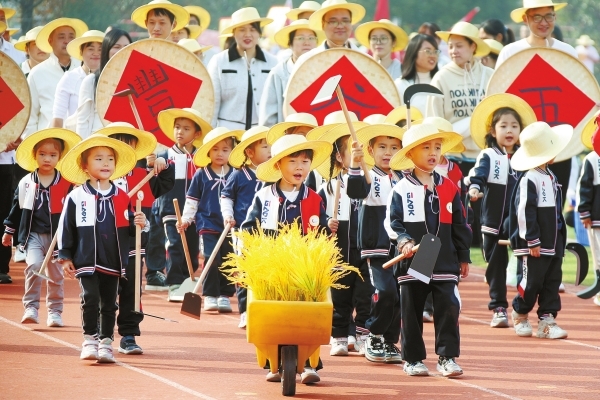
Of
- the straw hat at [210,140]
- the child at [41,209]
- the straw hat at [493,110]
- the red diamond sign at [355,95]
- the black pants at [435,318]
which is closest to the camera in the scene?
the black pants at [435,318]

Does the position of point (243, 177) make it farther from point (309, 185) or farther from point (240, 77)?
point (240, 77)

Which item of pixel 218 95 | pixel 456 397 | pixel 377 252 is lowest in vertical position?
pixel 456 397

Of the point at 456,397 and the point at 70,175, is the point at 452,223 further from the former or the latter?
the point at 70,175

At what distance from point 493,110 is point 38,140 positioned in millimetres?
4032

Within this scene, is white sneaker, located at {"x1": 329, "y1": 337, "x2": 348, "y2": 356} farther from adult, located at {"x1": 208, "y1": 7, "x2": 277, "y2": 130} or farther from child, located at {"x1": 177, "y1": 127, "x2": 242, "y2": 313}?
adult, located at {"x1": 208, "y1": 7, "x2": 277, "y2": 130}

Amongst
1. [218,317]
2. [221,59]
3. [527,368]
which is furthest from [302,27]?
[527,368]

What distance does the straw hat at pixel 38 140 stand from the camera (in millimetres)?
11211

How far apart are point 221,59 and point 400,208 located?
17.7 ft

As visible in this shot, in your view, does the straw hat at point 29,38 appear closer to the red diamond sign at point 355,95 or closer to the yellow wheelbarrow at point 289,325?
the red diamond sign at point 355,95

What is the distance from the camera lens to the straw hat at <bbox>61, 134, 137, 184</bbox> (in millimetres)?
9789

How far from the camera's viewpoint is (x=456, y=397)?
8.67 metres

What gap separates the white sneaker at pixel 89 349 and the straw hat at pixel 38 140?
1.98m

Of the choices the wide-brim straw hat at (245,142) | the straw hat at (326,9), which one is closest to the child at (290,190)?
the wide-brim straw hat at (245,142)

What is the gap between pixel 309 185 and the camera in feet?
37.5
